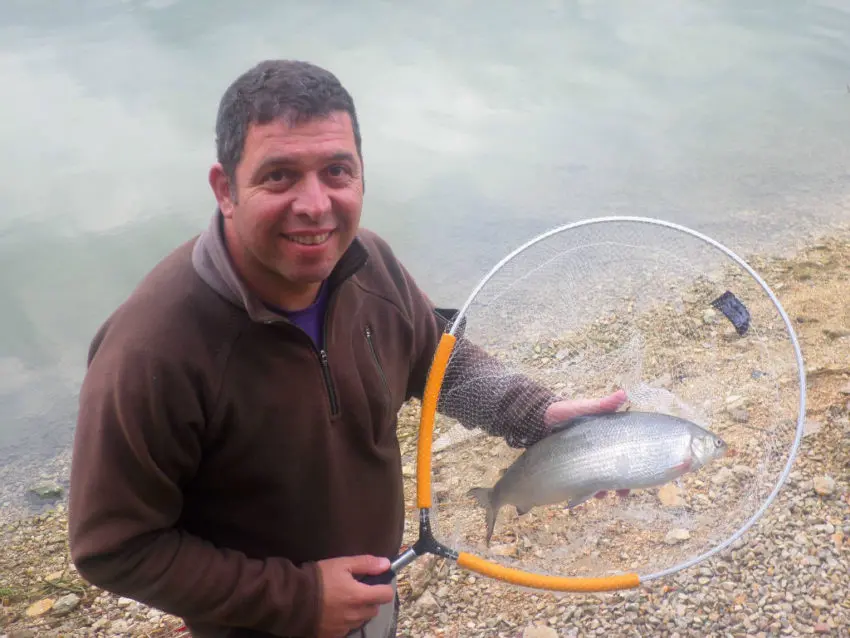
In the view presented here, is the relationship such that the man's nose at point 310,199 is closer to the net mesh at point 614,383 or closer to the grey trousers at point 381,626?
the net mesh at point 614,383

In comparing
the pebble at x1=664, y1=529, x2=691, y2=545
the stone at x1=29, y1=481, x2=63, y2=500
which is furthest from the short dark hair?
the stone at x1=29, y1=481, x2=63, y2=500

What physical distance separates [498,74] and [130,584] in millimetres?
→ 13952

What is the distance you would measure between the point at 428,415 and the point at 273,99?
104cm

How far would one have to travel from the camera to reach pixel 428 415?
2398 millimetres

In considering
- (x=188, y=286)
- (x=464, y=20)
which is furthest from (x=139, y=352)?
(x=464, y=20)

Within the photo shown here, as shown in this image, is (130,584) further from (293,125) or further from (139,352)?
(293,125)

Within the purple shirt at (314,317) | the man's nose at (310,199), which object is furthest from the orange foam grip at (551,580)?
the man's nose at (310,199)

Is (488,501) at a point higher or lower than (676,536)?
higher

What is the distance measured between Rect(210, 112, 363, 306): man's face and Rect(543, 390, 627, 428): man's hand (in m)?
1.06

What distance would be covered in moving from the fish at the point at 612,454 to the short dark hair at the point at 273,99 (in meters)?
1.34

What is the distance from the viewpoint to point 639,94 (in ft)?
45.4

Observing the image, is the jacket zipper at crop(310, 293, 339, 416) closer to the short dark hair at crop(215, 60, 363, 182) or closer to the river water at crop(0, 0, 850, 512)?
the short dark hair at crop(215, 60, 363, 182)

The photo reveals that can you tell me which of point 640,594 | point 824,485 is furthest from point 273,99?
point 824,485

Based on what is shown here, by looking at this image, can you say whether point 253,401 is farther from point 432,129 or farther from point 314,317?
point 432,129
